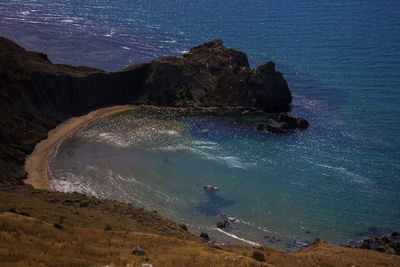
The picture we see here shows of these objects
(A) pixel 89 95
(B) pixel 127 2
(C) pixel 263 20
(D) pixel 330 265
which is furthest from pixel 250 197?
(B) pixel 127 2

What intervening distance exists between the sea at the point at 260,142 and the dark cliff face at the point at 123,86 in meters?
7.19

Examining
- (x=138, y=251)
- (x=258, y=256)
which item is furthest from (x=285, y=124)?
(x=138, y=251)

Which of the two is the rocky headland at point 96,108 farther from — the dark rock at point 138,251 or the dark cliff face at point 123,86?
the dark cliff face at point 123,86

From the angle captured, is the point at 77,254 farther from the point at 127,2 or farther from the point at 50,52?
the point at 127,2

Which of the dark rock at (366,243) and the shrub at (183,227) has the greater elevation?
the dark rock at (366,243)

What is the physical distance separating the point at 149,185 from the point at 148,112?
31.0m

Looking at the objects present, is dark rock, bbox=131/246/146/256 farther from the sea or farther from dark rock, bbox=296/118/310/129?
dark rock, bbox=296/118/310/129

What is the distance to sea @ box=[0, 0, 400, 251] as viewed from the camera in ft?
240

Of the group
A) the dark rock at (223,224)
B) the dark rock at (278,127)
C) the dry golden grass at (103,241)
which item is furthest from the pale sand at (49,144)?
the dark rock at (278,127)

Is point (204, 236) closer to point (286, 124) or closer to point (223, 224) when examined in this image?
point (223, 224)

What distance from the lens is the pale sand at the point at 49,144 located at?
77688 millimetres

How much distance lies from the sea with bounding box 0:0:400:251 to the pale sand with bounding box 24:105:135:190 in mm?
1830

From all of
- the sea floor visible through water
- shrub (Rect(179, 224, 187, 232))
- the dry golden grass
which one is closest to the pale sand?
the sea floor visible through water

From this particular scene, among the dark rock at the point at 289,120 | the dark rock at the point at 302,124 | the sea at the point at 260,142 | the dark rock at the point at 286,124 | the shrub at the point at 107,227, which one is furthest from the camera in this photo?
the dark rock at the point at 302,124
